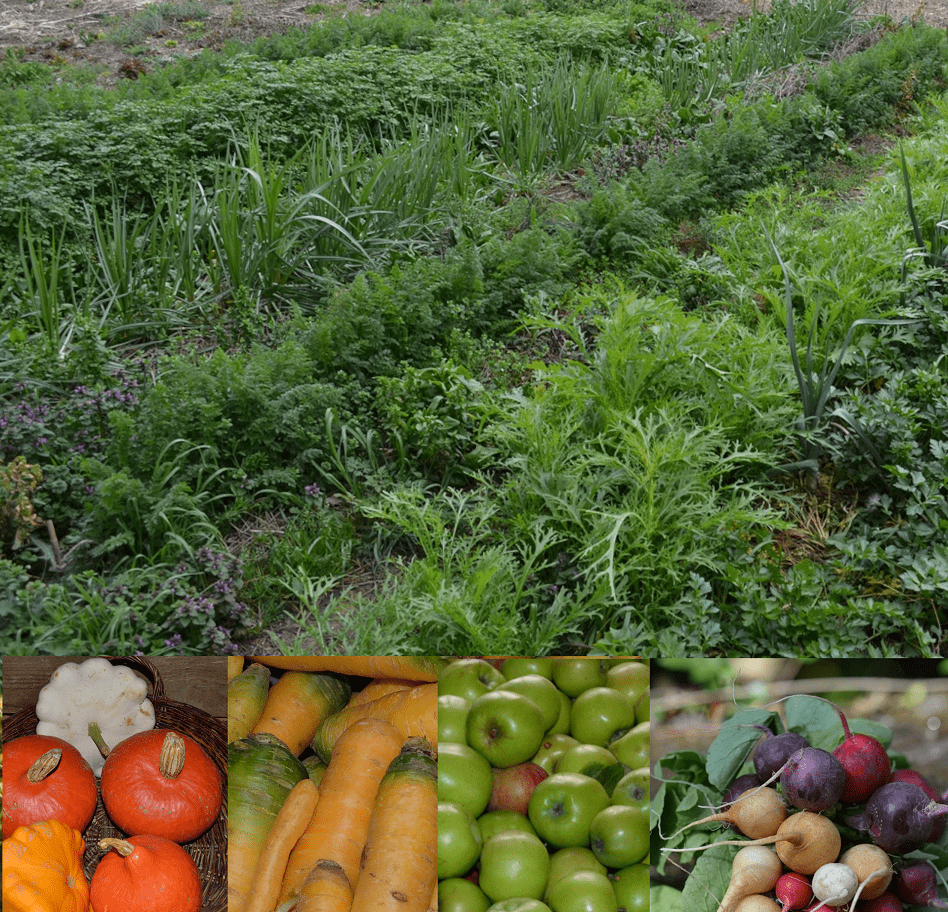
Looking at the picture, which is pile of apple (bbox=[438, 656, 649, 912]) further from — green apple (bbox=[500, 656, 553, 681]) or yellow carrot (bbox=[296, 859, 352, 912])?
yellow carrot (bbox=[296, 859, 352, 912])

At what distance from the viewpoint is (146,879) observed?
1143 millimetres

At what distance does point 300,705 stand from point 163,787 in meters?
0.22

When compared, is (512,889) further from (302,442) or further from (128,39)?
(128,39)

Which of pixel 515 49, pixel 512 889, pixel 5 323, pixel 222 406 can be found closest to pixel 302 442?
pixel 222 406

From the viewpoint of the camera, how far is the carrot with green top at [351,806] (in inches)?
46.7

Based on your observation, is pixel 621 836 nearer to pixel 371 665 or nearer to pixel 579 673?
pixel 579 673

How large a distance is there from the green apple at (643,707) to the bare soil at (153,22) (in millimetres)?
9339

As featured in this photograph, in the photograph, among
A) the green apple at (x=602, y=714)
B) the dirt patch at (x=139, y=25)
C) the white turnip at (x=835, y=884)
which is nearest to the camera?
the white turnip at (x=835, y=884)

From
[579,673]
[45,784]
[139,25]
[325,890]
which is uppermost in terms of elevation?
[579,673]

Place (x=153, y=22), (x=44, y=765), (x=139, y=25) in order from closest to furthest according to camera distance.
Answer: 1. (x=44, y=765)
2. (x=139, y=25)
3. (x=153, y=22)

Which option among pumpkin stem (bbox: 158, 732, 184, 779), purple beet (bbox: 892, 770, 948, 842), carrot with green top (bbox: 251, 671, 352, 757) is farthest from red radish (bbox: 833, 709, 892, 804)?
pumpkin stem (bbox: 158, 732, 184, 779)

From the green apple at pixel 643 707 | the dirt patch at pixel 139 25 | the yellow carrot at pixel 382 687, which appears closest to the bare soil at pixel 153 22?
the dirt patch at pixel 139 25

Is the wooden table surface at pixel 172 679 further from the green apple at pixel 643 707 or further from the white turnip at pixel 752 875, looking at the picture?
the white turnip at pixel 752 875

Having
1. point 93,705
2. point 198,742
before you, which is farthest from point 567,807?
point 93,705
